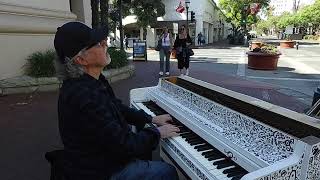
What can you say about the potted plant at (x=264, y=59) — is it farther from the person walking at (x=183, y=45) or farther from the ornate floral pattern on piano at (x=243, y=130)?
the ornate floral pattern on piano at (x=243, y=130)

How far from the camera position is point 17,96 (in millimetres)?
8984

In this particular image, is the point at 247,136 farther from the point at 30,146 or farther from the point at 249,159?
the point at 30,146

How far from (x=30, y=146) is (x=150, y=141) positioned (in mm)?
3443

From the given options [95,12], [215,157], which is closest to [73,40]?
[215,157]

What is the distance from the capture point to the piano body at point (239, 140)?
1842 mm

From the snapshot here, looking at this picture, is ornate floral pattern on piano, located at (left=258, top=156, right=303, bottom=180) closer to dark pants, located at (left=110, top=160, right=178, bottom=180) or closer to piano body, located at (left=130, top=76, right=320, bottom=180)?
piano body, located at (left=130, top=76, right=320, bottom=180)

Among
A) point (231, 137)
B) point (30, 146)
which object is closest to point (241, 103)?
point (231, 137)

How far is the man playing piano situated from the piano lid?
0.74 metres

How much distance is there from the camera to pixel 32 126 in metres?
Answer: 6.30

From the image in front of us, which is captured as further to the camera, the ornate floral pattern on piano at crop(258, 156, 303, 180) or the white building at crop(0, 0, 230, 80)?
the white building at crop(0, 0, 230, 80)

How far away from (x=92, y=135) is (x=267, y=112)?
1.24 meters

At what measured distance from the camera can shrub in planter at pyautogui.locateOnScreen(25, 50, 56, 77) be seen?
9.79m

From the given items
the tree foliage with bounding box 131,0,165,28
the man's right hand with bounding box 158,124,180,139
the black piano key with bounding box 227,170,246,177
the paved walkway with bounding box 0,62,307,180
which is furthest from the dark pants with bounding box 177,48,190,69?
the tree foliage with bounding box 131,0,165,28

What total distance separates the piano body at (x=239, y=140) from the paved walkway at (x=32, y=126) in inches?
88.1
